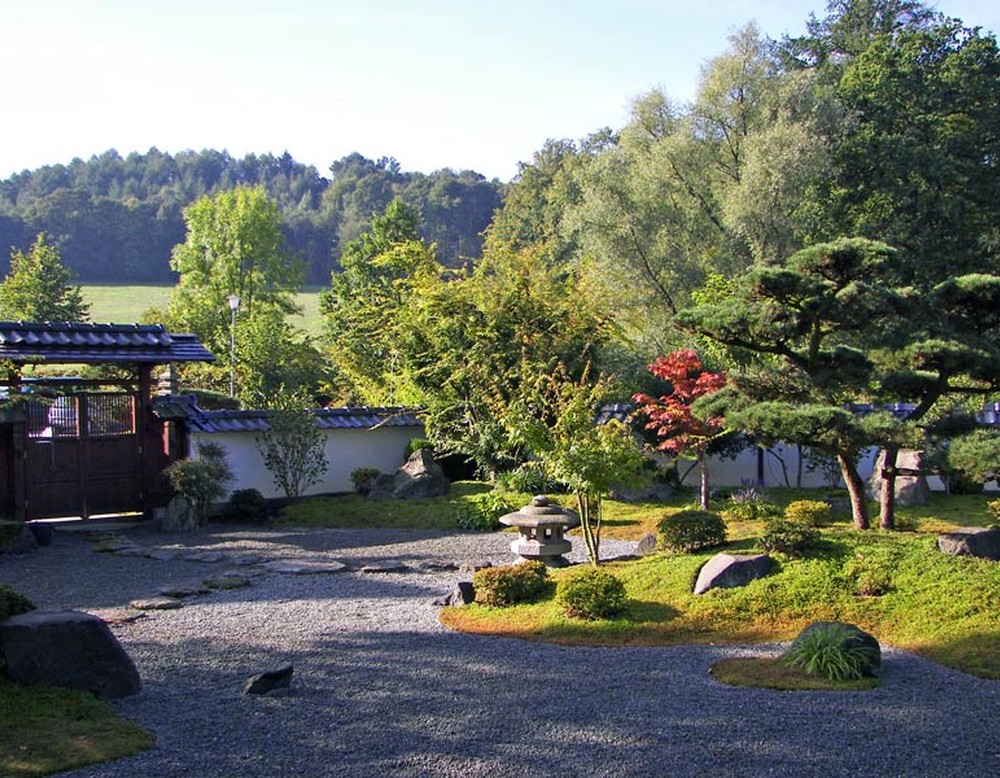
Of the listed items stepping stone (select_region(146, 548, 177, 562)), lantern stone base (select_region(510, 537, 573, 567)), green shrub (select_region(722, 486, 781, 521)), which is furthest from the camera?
green shrub (select_region(722, 486, 781, 521))

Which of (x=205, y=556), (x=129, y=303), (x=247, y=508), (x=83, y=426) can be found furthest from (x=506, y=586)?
(x=129, y=303)

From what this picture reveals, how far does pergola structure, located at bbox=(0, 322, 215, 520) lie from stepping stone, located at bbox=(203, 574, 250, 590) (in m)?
5.68

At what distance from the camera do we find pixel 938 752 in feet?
19.2

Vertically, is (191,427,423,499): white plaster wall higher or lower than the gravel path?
higher

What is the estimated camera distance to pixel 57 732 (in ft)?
20.3

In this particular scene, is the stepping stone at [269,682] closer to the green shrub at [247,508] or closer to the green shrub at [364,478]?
the green shrub at [247,508]

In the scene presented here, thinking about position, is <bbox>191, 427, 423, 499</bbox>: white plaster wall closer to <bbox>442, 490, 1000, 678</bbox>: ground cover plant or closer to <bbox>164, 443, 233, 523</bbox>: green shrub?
<bbox>164, 443, 233, 523</bbox>: green shrub

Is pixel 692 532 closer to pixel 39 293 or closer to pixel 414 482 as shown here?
pixel 414 482

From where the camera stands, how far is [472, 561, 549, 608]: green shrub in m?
10.4

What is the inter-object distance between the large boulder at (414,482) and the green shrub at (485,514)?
200 cm

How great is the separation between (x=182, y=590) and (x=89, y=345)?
6.55 metres

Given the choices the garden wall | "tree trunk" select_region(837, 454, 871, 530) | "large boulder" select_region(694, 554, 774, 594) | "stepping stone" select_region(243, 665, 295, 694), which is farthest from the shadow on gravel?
the garden wall

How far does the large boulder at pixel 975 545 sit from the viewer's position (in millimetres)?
10258

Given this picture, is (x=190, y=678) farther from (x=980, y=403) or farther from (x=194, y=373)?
(x=194, y=373)
